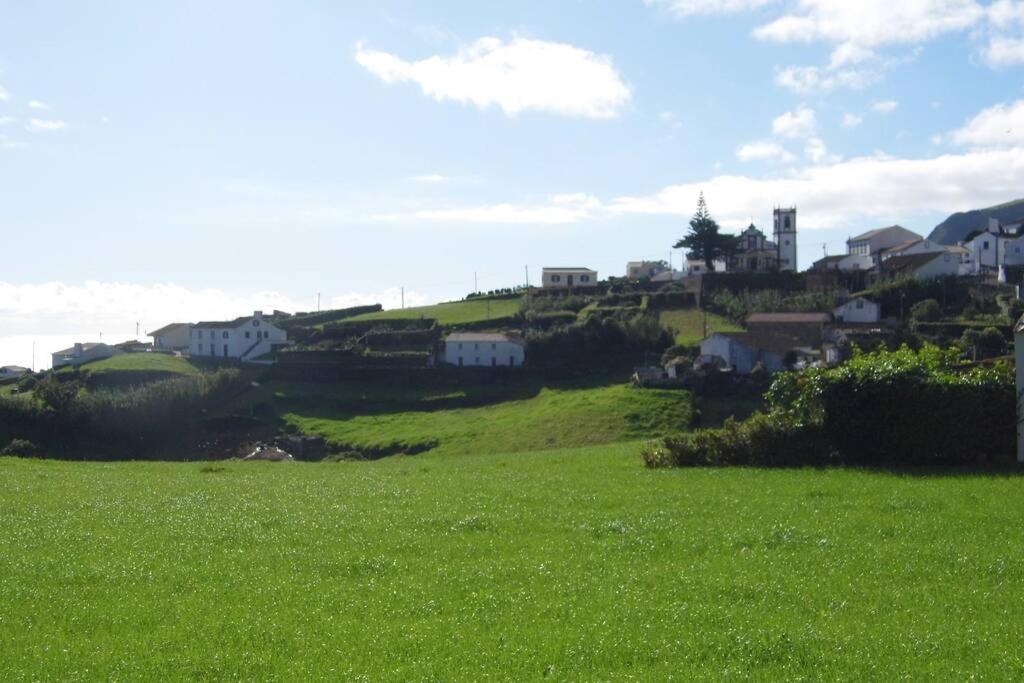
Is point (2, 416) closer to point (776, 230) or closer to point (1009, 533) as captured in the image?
point (1009, 533)

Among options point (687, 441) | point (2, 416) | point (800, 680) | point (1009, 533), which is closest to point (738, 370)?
point (687, 441)

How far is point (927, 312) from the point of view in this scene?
81.6 m

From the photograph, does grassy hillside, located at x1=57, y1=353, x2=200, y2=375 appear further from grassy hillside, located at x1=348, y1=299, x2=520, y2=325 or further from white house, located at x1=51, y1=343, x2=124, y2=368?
grassy hillside, located at x1=348, y1=299, x2=520, y2=325

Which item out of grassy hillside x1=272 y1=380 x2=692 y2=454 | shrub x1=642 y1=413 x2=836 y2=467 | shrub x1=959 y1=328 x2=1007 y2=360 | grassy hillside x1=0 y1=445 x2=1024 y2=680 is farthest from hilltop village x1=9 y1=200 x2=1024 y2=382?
grassy hillside x1=0 y1=445 x2=1024 y2=680

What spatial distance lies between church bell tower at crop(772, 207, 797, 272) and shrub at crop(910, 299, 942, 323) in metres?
38.4

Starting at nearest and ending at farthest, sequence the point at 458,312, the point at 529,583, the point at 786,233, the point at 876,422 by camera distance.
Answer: the point at 529,583, the point at 876,422, the point at 458,312, the point at 786,233

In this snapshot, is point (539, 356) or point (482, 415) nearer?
point (482, 415)

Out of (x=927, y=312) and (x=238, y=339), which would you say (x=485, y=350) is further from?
(x=927, y=312)

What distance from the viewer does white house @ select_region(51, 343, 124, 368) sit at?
355ft

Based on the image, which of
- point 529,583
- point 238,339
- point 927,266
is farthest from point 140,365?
point 529,583

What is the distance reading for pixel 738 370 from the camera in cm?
7444

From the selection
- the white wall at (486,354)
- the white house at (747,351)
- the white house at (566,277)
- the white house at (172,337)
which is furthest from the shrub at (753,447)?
the white house at (172,337)

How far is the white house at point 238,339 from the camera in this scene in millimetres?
104125

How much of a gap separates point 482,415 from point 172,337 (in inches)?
2694
